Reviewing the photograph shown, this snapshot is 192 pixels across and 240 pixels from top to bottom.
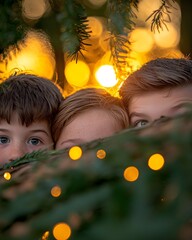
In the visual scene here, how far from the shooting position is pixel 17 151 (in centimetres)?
257

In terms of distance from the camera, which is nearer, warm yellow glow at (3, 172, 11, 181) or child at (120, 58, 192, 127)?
warm yellow glow at (3, 172, 11, 181)

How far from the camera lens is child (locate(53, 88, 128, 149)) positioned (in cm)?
266

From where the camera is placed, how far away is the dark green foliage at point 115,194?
338mm

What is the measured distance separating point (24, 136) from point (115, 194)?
2.36 meters

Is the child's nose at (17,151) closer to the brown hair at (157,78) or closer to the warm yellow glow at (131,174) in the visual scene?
the brown hair at (157,78)

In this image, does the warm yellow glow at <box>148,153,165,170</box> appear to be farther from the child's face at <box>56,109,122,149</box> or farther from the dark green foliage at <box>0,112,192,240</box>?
the child's face at <box>56,109,122,149</box>

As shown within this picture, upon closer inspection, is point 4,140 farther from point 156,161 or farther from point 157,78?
point 156,161

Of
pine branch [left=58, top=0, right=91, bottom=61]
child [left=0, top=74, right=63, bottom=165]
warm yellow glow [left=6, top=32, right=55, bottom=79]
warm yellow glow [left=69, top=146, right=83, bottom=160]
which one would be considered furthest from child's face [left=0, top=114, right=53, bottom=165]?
warm yellow glow [left=69, top=146, right=83, bottom=160]

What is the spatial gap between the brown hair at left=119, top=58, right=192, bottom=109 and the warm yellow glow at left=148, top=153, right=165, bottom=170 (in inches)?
87.4

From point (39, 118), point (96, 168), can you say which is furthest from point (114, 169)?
point (39, 118)

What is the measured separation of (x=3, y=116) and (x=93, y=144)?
2.17m

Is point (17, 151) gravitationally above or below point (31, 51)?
above

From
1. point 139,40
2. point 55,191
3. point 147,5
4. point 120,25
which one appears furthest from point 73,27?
point 139,40

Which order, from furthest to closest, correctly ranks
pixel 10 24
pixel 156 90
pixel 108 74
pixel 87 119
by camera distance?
pixel 87 119 → pixel 156 90 → pixel 108 74 → pixel 10 24
